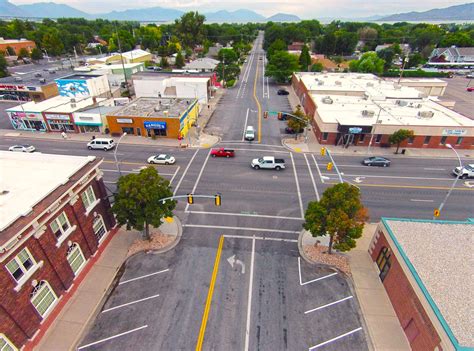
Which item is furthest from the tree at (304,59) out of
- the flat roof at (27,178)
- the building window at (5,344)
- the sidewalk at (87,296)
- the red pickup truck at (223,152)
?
→ the building window at (5,344)

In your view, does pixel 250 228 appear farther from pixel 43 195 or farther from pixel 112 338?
pixel 43 195

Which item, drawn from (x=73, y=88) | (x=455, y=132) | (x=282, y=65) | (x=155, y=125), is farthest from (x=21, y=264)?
(x=282, y=65)

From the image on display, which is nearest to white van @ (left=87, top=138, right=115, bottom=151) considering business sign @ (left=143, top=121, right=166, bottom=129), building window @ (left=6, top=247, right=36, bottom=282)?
business sign @ (left=143, top=121, right=166, bottom=129)

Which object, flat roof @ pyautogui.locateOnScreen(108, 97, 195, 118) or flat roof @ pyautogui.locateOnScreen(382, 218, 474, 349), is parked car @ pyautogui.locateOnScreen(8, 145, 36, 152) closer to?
flat roof @ pyautogui.locateOnScreen(108, 97, 195, 118)

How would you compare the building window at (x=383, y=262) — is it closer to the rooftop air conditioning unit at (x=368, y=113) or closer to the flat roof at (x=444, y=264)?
the flat roof at (x=444, y=264)

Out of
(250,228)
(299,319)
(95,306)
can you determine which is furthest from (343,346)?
(95,306)

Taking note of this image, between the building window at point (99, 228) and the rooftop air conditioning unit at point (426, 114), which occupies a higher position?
the rooftop air conditioning unit at point (426, 114)

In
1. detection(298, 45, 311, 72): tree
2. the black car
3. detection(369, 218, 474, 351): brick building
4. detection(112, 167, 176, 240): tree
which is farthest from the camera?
detection(298, 45, 311, 72): tree
